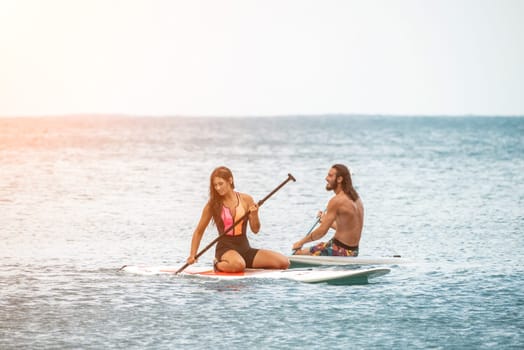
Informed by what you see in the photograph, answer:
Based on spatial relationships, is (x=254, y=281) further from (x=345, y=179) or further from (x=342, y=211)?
(x=345, y=179)

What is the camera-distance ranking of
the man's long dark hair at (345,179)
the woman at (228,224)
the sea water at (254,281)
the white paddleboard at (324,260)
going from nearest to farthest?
the sea water at (254,281), the woman at (228,224), the man's long dark hair at (345,179), the white paddleboard at (324,260)

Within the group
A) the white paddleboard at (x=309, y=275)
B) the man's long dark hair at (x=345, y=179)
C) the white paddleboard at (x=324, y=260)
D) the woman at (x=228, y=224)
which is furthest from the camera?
the white paddleboard at (x=324, y=260)

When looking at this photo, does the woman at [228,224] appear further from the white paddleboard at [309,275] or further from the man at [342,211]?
the man at [342,211]

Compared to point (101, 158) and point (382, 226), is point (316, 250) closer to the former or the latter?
point (382, 226)

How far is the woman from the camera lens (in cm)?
1527

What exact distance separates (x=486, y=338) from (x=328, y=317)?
1.95m

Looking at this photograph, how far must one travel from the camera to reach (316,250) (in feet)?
55.6

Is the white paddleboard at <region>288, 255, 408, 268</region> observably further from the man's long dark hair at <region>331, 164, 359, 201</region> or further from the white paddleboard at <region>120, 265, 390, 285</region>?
the man's long dark hair at <region>331, 164, 359, 201</region>

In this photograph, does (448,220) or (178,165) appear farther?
(178,165)

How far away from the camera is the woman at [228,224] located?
50.1 feet

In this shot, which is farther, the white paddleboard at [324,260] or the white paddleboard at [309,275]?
the white paddleboard at [324,260]

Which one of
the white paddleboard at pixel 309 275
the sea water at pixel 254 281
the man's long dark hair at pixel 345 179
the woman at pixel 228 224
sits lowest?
the sea water at pixel 254 281

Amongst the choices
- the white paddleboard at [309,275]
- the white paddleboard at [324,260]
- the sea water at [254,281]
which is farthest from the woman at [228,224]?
the white paddleboard at [324,260]

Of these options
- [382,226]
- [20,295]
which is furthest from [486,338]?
[382,226]
